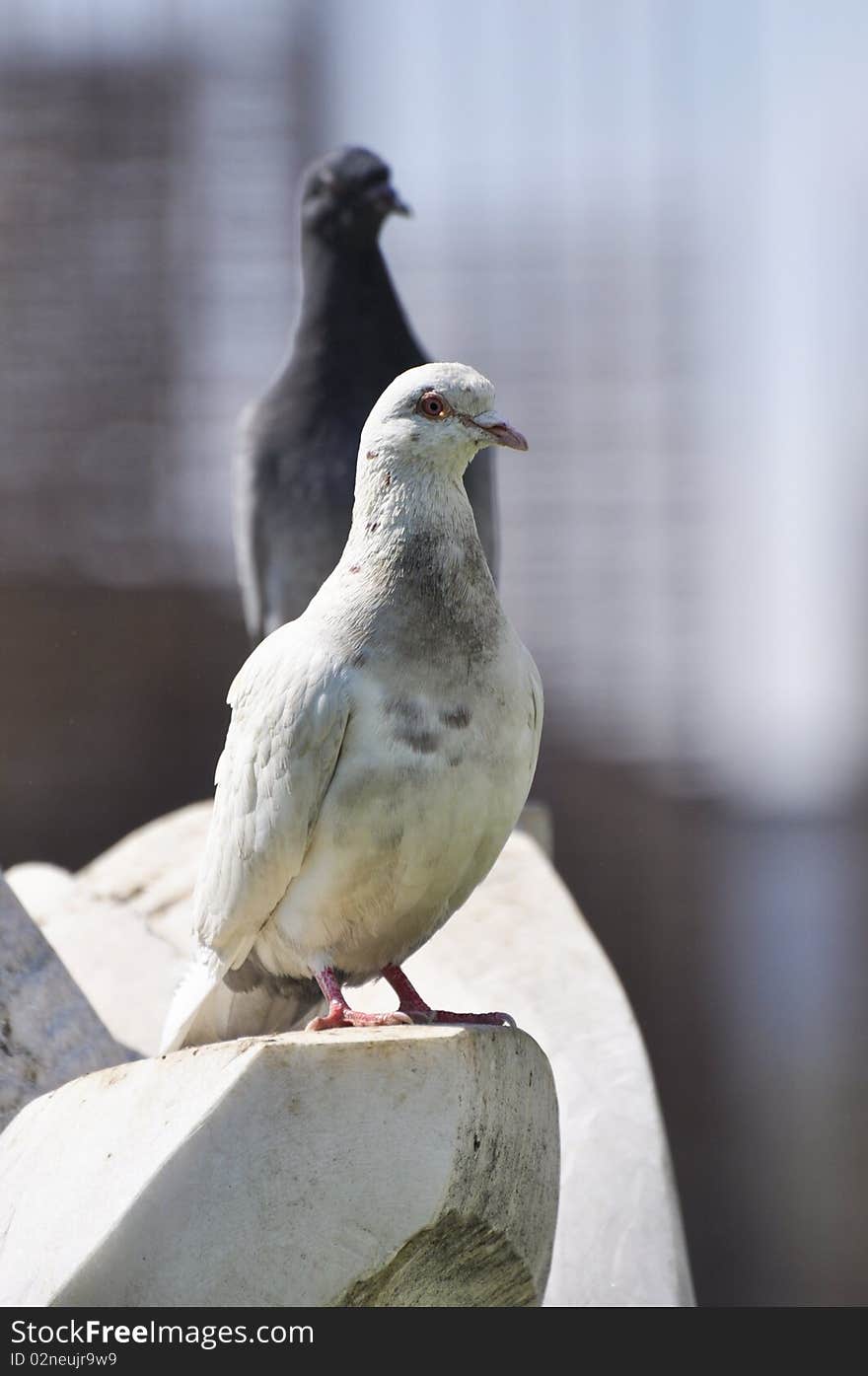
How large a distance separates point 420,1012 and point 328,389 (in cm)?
347

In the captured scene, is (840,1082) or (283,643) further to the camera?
(840,1082)

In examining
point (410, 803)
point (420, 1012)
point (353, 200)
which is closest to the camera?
point (410, 803)

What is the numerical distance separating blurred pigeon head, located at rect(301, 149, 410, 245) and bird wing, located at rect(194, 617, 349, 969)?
3470 millimetres

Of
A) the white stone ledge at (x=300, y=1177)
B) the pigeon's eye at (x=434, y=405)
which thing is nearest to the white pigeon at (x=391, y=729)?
the pigeon's eye at (x=434, y=405)

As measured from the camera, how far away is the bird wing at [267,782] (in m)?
3.05

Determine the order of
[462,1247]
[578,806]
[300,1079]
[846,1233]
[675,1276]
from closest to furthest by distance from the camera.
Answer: [300,1079]
[462,1247]
[675,1276]
[578,806]
[846,1233]

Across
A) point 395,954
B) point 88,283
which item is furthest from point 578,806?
point 395,954

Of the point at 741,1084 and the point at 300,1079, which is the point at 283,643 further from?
the point at 741,1084

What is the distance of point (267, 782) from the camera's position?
3.13 metres

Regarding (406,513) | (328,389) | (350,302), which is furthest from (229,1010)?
(350,302)

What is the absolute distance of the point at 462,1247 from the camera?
3182 mm

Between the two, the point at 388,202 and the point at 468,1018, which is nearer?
the point at 468,1018

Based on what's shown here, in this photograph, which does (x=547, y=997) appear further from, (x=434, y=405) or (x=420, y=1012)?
(x=434, y=405)

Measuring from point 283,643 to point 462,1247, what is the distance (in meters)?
1.09
